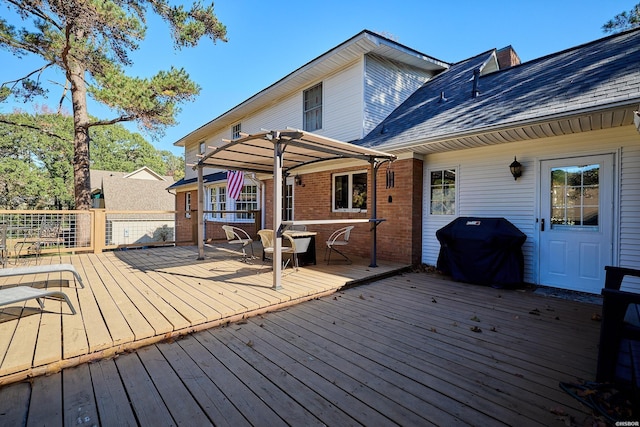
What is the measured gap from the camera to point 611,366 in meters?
2.21

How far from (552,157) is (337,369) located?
5.39 metres

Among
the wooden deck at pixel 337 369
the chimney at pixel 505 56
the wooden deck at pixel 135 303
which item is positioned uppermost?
the chimney at pixel 505 56

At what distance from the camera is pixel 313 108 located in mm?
9719

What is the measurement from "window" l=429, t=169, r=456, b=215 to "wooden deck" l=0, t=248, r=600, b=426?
2.67m

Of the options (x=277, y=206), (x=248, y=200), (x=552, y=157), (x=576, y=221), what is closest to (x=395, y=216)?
(x=552, y=157)

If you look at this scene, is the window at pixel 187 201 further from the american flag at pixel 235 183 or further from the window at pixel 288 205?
the window at pixel 288 205

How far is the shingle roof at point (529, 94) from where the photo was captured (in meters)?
4.43

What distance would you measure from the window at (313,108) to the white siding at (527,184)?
4.08 metres

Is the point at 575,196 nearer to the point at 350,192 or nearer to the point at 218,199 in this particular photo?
the point at 350,192

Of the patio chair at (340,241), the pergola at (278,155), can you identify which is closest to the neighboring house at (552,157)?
the pergola at (278,155)

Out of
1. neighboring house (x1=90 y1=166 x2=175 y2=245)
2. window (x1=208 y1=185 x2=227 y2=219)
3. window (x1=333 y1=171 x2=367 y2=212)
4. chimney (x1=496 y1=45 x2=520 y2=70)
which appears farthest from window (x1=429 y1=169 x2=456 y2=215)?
neighboring house (x1=90 y1=166 x2=175 y2=245)

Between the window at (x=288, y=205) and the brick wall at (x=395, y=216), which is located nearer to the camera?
the brick wall at (x=395, y=216)

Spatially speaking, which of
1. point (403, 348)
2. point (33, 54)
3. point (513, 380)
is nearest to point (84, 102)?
Result: point (33, 54)

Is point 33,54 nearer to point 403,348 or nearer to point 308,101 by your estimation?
point 308,101
